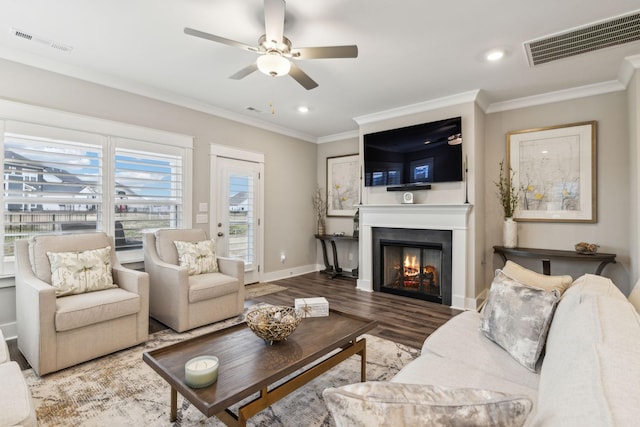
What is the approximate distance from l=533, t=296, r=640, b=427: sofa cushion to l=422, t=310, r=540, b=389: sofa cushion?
0.41m

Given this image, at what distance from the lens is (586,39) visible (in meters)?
2.67

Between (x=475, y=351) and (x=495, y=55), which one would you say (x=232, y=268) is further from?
(x=495, y=55)

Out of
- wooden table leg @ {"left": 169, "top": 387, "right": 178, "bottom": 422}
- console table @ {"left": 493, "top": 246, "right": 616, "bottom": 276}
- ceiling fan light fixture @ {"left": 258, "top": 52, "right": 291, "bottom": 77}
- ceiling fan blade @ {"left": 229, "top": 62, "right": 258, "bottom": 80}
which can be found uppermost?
ceiling fan blade @ {"left": 229, "top": 62, "right": 258, "bottom": 80}

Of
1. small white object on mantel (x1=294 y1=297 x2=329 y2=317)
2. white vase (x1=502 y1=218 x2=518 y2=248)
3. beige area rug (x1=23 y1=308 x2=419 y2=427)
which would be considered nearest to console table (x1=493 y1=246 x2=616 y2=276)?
white vase (x1=502 y1=218 x2=518 y2=248)

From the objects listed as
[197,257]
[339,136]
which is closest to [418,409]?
[197,257]

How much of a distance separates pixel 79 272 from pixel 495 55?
4.28 m

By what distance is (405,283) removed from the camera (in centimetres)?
457

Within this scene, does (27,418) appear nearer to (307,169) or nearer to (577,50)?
(577,50)

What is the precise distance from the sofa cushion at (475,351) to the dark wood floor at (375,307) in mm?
981

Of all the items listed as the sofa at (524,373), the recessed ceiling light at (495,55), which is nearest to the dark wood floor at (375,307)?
the sofa at (524,373)

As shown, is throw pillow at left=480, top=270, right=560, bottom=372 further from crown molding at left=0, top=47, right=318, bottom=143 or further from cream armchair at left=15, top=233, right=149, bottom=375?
crown molding at left=0, top=47, right=318, bottom=143

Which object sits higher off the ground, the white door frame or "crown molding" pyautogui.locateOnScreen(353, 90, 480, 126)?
"crown molding" pyautogui.locateOnScreen(353, 90, 480, 126)

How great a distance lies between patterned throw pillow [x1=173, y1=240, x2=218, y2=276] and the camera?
A: 3471 millimetres

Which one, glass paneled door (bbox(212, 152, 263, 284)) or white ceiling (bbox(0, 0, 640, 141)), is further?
glass paneled door (bbox(212, 152, 263, 284))
